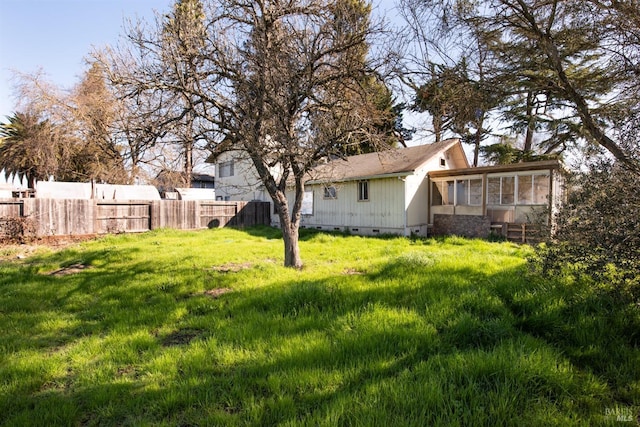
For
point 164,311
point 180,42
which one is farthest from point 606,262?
point 180,42

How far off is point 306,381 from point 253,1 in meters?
7.25

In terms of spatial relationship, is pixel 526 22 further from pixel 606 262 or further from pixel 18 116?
pixel 18 116

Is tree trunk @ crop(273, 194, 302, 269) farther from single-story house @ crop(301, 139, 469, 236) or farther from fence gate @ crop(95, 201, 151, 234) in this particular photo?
fence gate @ crop(95, 201, 151, 234)

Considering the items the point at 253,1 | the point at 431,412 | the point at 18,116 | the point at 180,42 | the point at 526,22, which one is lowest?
the point at 431,412

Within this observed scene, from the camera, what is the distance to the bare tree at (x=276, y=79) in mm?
6117

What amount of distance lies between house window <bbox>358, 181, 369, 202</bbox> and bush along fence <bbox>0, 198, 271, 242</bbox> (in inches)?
281

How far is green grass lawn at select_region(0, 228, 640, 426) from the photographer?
2494mm

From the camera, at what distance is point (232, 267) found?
783cm

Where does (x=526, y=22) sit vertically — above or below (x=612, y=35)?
above

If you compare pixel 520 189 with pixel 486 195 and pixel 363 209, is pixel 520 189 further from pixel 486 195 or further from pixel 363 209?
pixel 363 209

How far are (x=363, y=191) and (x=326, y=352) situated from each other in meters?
13.1

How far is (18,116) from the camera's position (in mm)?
24172

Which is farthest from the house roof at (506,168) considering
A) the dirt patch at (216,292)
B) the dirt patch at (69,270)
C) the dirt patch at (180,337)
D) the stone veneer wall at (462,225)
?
the dirt patch at (69,270)

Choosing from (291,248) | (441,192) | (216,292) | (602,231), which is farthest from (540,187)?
(216,292)
